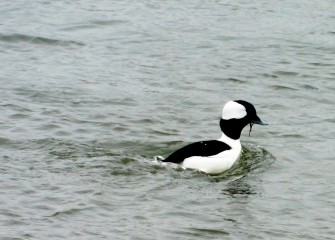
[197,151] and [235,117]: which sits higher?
[235,117]

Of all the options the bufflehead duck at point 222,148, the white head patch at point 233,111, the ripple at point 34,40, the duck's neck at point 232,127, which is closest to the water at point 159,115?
the ripple at point 34,40

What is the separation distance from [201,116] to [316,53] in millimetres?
4476

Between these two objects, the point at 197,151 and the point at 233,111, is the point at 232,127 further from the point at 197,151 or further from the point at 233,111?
the point at 197,151

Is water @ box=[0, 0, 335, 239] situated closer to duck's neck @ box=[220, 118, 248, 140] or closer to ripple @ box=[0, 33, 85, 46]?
ripple @ box=[0, 33, 85, 46]

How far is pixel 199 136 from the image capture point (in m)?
13.9

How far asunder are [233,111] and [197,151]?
91 centimetres

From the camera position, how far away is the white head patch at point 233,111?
12.9 metres

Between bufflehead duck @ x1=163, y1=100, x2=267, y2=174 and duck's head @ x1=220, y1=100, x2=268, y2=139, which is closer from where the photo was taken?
bufflehead duck @ x1=163, y1=100, x2=267, y2=174

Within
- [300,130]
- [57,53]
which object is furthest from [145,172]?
[57,53]

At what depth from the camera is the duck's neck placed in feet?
42.3

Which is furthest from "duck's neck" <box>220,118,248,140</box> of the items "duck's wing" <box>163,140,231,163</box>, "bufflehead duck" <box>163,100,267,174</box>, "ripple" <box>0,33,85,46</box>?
"ripple" <box>0,33,85,46</box>

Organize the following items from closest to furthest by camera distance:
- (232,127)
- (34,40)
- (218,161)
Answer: (218,161)
(232,127)
(34,40)

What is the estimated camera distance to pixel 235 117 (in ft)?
42.5

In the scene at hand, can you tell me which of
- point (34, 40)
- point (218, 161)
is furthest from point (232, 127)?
point (34, 40)
